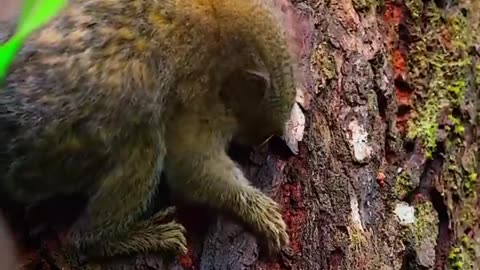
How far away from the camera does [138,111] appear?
6.13ft

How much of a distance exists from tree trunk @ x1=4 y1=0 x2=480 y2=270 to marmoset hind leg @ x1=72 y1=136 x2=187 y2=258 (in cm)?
4

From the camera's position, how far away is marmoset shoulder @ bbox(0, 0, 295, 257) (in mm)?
1824

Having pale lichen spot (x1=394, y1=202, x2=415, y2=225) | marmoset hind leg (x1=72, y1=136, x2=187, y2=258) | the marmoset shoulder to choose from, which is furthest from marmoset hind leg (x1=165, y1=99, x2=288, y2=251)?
pale lichen spot (x1=394, y1=202, x2=415, y2=225)

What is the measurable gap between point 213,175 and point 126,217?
27 centimetres

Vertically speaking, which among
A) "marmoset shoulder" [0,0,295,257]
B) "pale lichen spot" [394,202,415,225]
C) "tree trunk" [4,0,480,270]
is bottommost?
"pale lichen spot" [394,202,415,225]

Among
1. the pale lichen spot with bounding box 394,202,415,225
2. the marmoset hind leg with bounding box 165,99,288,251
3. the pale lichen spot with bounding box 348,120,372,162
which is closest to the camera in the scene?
the marmoset hind leg with bounding box 165,99,288,251

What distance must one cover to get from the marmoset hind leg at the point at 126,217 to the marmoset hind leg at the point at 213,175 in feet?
0.39

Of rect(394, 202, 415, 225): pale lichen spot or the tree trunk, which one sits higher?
the tree trunk

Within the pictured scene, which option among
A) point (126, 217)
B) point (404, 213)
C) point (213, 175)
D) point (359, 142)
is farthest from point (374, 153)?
point (126, 217)

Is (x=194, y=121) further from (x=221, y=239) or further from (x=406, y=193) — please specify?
(x=406, y=193)

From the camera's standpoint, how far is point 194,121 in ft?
6.87

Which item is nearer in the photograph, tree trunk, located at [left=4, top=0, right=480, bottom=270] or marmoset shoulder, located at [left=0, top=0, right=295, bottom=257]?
marmoset shoulder, located at [left=0, top=0, right=295, bottom=257]

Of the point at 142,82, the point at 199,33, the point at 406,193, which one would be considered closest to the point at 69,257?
the point at 142,82

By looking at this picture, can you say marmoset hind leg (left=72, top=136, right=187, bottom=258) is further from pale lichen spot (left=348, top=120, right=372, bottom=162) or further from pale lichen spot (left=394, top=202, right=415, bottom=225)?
pale lichen spot (left=394, top=202, right=415, bottom=225)
